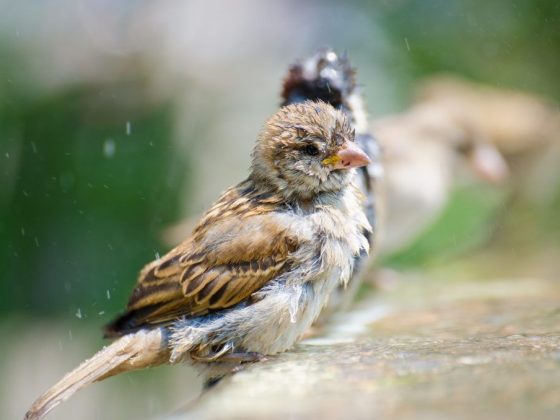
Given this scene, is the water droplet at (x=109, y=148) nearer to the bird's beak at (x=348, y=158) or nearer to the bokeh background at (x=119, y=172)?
the bokeh background at (x=119, y=172)

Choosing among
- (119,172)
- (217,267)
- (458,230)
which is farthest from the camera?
(458,230)

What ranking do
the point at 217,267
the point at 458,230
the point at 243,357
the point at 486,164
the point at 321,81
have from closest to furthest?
the point at 243,357 → the point at 217,267 → the point at 321,81 → the point at 486,164 → the point at 458,230

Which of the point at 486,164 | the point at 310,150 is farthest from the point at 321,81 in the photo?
the point at 486,164

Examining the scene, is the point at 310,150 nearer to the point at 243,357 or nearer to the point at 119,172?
the point at 243,357

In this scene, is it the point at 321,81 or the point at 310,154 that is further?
the point at 321,81

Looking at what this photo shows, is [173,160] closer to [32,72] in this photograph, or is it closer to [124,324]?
[32,72]

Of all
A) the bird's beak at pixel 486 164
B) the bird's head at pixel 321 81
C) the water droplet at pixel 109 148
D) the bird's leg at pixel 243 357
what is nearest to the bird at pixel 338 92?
the bird's head at pixel 321 81
